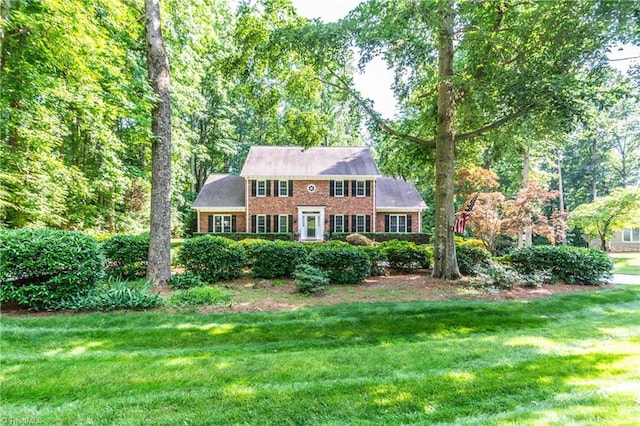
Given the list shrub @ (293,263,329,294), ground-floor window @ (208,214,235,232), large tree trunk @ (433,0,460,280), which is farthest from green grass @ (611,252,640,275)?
ground-floor window @ (208,214,235,232)

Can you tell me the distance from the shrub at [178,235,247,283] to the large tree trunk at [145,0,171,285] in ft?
2.21

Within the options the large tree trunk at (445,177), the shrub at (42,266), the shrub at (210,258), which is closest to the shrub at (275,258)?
the shrub at (210,258)

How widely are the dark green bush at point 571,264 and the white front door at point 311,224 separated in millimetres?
13009

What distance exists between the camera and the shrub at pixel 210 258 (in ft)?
27.3

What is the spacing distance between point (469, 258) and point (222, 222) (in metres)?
16.5

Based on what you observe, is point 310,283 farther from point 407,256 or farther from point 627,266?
point 627,266

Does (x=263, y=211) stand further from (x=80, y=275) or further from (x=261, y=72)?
(x=80, y=275)

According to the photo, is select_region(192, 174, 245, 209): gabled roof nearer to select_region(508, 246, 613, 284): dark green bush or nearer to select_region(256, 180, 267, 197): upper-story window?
select_region(256, 180, 267, 197): upper-story window

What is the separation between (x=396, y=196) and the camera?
22.8 meters

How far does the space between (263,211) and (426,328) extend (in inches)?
663

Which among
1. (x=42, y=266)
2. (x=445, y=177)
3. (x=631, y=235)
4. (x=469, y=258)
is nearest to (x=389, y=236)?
(x=469, y=258)

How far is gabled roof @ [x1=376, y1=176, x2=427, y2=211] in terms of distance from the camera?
859 inches

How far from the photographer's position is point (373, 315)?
18.9ft

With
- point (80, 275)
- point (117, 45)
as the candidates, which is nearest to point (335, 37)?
point (117, 45)
